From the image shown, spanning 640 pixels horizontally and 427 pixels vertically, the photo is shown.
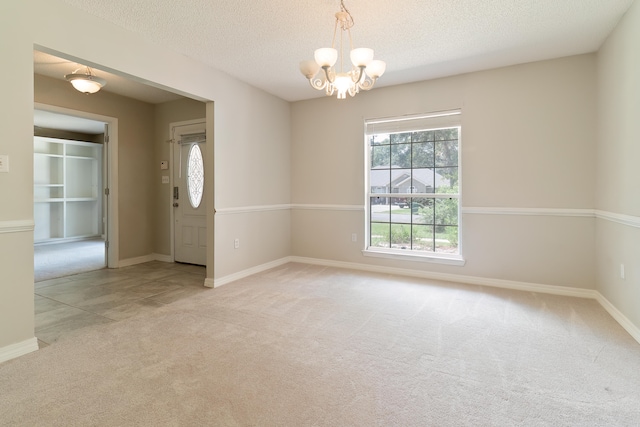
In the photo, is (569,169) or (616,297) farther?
(569,169)

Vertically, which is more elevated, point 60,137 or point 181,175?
point 60,137

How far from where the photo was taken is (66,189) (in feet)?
25.2

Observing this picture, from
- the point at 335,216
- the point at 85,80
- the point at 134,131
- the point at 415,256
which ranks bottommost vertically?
the point at 415,256

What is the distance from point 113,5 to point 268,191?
9.09 ft

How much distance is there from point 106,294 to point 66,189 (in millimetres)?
5683

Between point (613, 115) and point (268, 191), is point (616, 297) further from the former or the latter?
point (268, 191)

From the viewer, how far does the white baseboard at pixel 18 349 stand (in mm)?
2143

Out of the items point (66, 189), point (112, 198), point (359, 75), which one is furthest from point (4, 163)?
point (66, 189)

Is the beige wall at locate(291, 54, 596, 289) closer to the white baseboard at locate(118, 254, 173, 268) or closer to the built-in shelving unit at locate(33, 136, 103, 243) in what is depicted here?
the white baseboard at locate(118, 254, 173, 268)

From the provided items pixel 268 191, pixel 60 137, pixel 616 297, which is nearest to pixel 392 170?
pixel 268 191

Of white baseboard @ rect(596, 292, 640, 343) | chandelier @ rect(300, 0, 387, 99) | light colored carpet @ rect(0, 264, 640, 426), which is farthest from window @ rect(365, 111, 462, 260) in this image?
chandelier @ rect(300, 0, 387, 99)

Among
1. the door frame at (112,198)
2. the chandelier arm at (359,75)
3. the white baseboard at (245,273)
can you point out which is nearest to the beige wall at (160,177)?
the door frame at (112,198)

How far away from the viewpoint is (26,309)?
2.28 metres

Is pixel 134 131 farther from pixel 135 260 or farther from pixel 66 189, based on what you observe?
pixel 66 189
